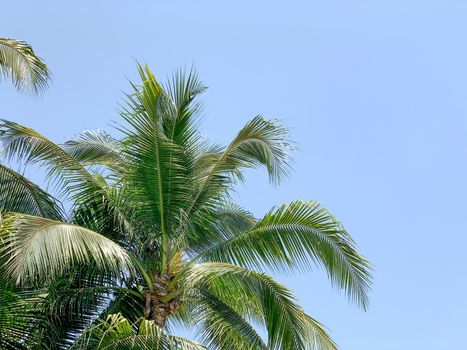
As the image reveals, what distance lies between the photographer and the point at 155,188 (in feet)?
55.0

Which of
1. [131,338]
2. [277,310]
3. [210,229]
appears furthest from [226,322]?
[131,338]

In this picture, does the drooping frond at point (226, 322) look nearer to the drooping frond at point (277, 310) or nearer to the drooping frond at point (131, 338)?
the drooping frond at point (277, 310)

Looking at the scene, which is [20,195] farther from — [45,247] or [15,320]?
[45,247]

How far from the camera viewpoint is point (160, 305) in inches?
641

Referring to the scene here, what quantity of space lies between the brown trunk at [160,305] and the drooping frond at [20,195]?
2.49 meters

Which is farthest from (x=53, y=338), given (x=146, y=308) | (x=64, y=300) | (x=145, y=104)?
(x=145, y=104)

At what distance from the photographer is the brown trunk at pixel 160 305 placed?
1623cm

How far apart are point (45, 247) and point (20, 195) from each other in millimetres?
3618

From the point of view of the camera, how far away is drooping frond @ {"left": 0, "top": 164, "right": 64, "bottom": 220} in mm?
17469

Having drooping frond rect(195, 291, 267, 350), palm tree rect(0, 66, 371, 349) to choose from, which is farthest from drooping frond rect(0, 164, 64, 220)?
drooping frond rect(195, 291, 267, 350)

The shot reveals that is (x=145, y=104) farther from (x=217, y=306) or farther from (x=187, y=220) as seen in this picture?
(x=217, y=306)

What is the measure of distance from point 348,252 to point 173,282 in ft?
8.99

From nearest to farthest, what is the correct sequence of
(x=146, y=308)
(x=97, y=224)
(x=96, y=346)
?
(x=96, y=346), (x=146, y=308), (x=97, y=224)

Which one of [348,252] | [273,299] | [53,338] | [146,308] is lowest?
[53,338]
